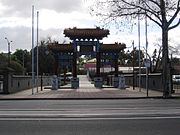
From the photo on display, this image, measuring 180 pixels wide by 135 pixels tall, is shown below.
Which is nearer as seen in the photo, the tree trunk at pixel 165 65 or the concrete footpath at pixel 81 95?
the concrete footpath at pixel 81 95

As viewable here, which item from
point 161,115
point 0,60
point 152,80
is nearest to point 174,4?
point 152,80

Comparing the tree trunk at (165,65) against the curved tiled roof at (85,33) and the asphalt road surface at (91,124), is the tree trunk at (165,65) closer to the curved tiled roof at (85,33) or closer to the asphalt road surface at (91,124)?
the asphalt road surface at (91,124)

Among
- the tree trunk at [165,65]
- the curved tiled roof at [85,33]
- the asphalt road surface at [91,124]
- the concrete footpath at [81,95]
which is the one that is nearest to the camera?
the asphalt road surface at [91,124]

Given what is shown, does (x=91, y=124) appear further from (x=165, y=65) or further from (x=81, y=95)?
(x=81, y=95)

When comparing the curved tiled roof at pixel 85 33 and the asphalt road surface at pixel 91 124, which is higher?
the curved tiled roof at pixel 85 33

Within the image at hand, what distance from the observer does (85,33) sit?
203 ft

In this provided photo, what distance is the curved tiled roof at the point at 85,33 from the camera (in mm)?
61834

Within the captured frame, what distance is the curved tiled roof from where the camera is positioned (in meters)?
61.8

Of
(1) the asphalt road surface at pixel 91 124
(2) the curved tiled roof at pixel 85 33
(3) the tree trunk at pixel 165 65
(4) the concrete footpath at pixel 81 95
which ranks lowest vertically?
(4) the concrete footpath at pixel 81 95

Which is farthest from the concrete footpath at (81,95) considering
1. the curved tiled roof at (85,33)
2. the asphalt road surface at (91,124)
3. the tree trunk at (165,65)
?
the asphalt road surface at (91,124)

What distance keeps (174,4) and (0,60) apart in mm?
90592

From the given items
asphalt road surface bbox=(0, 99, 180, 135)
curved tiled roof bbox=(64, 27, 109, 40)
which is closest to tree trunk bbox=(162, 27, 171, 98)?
asphalt road surface bbox=(0, 99, 180, 135)

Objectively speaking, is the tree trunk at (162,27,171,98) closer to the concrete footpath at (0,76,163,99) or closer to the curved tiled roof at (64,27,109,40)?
the concrete footpath at (0,76,163,99)

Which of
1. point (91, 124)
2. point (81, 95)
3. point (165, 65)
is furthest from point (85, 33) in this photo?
point (91, 124)
